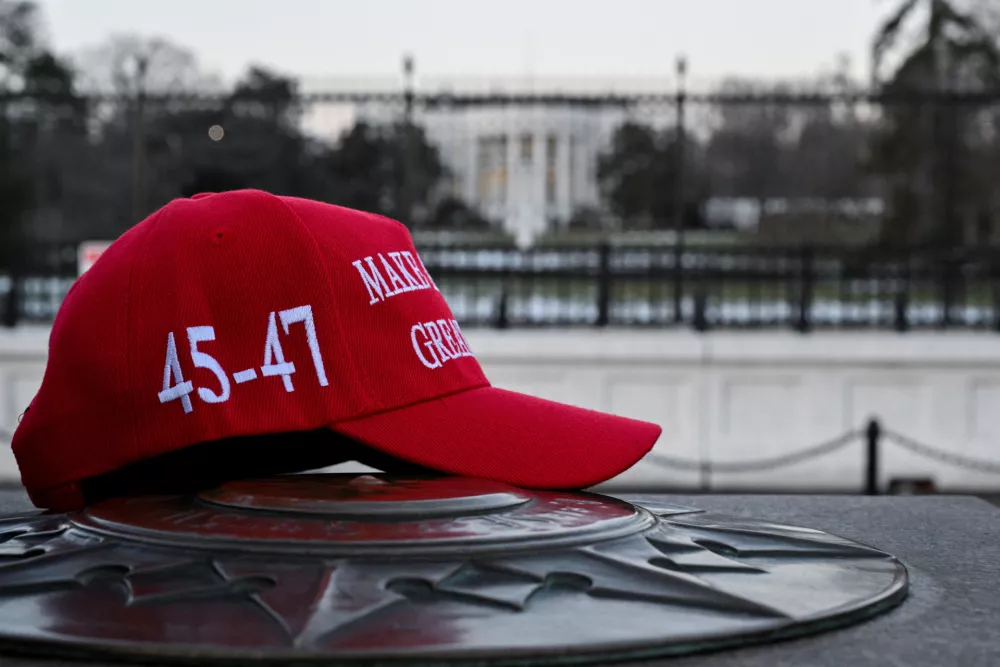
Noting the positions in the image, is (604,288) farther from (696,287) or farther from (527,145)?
(527,145)

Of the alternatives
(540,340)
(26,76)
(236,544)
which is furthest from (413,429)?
(26,76)

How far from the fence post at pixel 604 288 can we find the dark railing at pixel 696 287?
0.04 feet

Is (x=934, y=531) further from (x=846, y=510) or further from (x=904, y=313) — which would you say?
(x=904, y=313)

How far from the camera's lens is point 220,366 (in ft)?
6.38

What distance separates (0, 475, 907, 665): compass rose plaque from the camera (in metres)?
1.48

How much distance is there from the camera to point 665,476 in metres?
11.7

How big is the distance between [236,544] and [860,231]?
40.8ft

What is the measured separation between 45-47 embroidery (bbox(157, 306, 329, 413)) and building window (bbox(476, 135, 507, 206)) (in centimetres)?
1140

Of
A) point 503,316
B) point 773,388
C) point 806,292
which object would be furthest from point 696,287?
point 503,316

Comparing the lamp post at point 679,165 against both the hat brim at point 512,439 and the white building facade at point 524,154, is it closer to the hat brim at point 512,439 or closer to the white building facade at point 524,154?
the white building facade at point 524,154

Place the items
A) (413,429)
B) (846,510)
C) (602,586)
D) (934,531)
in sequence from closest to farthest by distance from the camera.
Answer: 1. (602,586)
2. (413,429)
3. (934,531)
4. (846,510)

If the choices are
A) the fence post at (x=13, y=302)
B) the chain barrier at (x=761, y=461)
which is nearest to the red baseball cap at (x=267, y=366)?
the chain barrier at (x=761, y=461)

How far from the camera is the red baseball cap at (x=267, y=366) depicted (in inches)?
76.5

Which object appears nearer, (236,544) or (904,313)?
(236,544)
